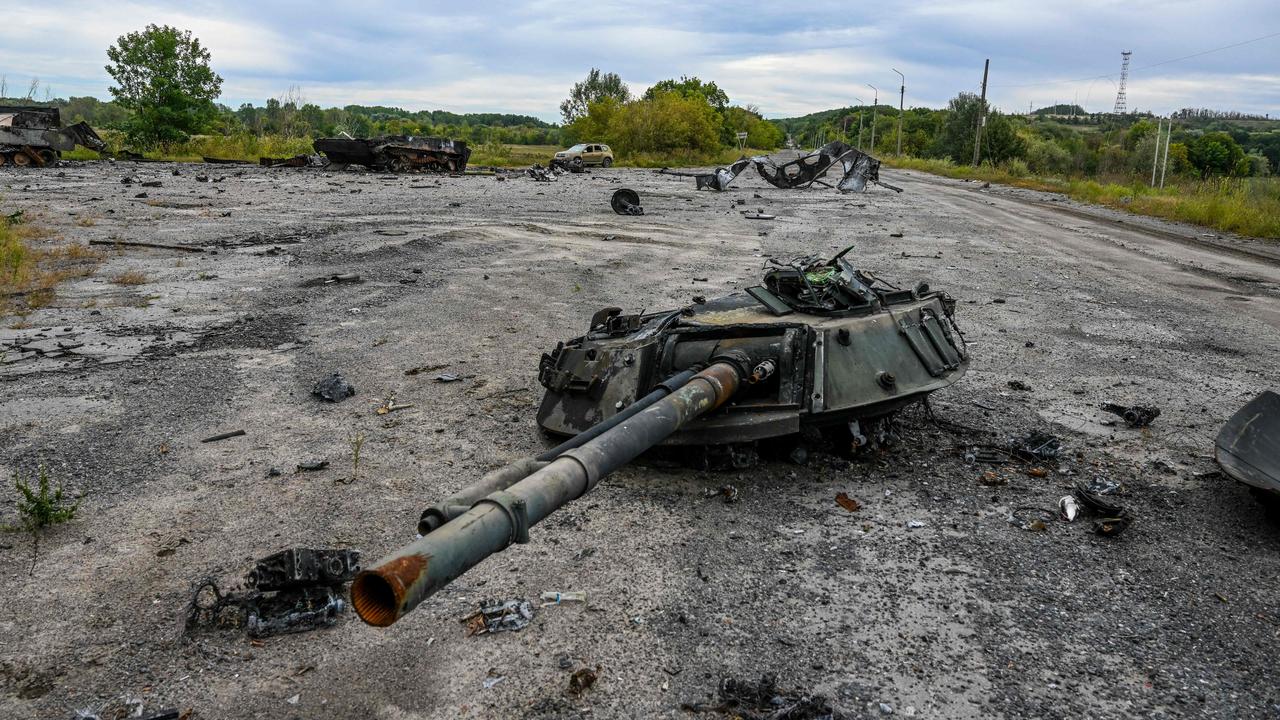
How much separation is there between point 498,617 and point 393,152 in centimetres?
3149

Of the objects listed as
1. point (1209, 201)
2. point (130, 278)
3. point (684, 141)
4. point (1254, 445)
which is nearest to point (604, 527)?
point (1254, 445)

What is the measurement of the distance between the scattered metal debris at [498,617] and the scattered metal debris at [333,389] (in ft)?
12.7

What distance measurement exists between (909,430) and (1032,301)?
659cm

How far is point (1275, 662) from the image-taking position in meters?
4.09

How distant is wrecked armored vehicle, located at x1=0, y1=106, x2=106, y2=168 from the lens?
98.6 feet

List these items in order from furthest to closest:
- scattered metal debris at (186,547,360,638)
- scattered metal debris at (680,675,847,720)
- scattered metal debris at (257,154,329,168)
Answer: scattered metal debris at (257,154,329,168) < scattered metal debris at (186,547,360,638) < scattered metal debris at (680,675,847,720)

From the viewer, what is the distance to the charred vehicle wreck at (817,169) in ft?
76.9

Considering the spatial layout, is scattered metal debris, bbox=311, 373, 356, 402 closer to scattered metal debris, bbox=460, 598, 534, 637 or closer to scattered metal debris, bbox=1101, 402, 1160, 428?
scattered metal debris, bbox=460, 598, 534, 637

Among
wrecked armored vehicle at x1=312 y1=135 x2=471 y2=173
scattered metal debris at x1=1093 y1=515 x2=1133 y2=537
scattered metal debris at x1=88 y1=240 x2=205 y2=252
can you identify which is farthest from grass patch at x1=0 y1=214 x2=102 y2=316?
wrecked armored vehicle at x1=312 y1=135 x2=471 y2=173

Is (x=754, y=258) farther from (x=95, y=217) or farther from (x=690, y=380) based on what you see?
(x=95, y=217)

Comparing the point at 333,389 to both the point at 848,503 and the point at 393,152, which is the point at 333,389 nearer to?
the point at 848,503

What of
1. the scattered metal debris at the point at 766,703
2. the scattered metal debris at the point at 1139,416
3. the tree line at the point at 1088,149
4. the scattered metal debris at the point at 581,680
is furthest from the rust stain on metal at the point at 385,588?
the tree line at the point at 1088,149

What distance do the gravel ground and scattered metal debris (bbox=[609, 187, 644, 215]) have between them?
30.9 feet

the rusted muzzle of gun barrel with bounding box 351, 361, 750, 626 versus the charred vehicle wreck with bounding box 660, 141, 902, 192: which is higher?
the charred vehicle wreck with bounding box 660, 141, 902, 192
